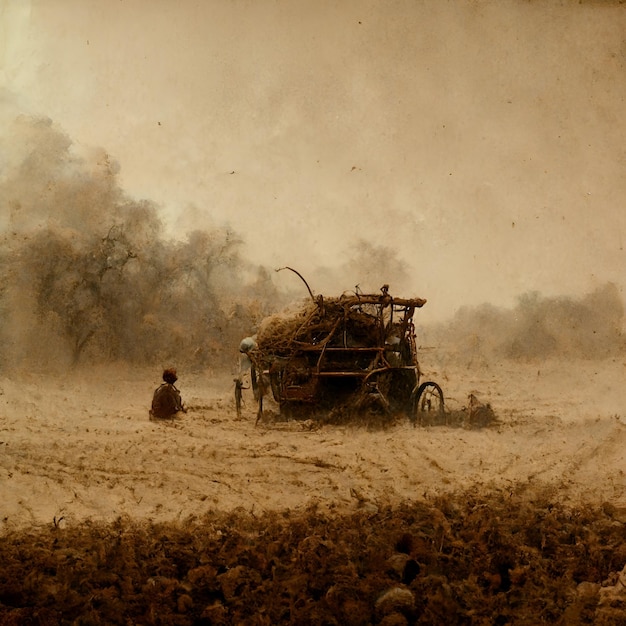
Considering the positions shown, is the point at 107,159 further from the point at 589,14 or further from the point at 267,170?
the point at 589,14

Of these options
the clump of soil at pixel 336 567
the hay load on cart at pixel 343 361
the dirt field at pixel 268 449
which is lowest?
the clump of soil at pixel 336 567

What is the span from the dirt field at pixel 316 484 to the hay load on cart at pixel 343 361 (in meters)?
0.19

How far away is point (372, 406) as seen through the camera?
14.1 feet

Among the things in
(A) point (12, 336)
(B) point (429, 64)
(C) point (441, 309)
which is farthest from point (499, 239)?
(A) point (12, 336)

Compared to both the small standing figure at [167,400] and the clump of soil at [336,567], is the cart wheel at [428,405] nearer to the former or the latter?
the clump of soil at [336,567]

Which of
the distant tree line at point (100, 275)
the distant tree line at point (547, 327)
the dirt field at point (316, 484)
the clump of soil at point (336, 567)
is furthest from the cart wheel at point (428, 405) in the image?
the distant tree line at point (100, 275)

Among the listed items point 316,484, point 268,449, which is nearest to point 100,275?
point 268,449

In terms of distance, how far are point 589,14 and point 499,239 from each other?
1.74 metres

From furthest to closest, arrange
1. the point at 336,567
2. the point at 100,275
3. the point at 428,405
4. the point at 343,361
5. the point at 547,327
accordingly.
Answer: the point at 343,361, the point at 100,275, the point at 428,405, the point at 547,327, the point at 336,567

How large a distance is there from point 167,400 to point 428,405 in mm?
1846

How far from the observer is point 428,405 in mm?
4363

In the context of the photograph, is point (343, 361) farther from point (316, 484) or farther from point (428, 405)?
point (316, 484)

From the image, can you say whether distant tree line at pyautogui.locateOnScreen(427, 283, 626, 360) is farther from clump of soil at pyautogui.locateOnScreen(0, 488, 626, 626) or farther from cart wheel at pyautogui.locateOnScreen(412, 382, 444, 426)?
clump of soil at pyautogui.locateOnScreen(0, 488, 626, 626)

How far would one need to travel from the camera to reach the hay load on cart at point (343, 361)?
14.1 feet
